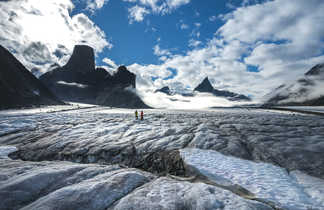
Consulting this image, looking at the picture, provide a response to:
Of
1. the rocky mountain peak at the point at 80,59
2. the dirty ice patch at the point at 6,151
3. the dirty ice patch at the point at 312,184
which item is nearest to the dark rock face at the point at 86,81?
the rocky mountain peak at the point at 80,59

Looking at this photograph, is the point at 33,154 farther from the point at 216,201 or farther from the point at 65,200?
the point at 216,201

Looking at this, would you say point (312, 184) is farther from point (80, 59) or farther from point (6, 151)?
point (80, 59)

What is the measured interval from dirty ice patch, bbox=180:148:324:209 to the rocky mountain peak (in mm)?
205353

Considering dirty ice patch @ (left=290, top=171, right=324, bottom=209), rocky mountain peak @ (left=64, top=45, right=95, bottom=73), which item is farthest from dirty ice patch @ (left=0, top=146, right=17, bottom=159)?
rocky mountain peak @ (left=64, top=45, right=95, bottom=73)

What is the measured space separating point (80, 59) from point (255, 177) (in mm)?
213640

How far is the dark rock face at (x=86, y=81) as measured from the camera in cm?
16062

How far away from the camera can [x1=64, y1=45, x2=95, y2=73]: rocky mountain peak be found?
181 metres

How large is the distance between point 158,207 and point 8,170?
487cm

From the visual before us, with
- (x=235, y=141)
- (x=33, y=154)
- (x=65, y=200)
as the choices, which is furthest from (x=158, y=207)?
(x=33, y=154)

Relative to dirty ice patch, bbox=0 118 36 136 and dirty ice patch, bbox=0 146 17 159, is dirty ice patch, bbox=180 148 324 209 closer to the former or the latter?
dirty ice patch, bbox=0 146 17 159

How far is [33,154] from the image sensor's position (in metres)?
6.86

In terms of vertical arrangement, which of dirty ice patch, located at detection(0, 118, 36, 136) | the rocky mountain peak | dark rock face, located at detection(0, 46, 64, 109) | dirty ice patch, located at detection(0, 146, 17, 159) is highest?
A: the rocky mountain peak

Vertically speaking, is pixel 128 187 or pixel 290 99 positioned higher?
pixel 290 99

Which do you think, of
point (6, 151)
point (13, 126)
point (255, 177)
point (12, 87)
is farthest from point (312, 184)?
point (12, 87)
